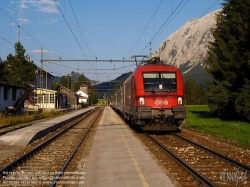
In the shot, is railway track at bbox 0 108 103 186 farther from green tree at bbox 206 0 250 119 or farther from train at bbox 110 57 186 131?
green tree at bbox 206 0 250 119

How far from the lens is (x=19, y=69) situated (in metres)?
51.8

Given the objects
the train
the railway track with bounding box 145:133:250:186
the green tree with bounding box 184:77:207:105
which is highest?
the green tree with bounding box 184:77:207:105

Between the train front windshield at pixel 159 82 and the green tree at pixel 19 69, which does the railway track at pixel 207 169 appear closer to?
the train front windshield at pixel 159 82

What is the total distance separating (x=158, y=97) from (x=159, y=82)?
2.72 ft

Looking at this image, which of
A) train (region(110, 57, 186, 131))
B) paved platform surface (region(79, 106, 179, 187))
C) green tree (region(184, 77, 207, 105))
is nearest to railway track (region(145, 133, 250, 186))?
paved platform surface (region(79, 106, 179, 187))

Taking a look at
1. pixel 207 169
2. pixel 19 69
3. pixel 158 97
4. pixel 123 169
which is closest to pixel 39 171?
pixel 123 169

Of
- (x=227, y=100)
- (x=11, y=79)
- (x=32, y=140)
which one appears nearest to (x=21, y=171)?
(x=32, y=140)

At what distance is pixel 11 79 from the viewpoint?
52000 mm

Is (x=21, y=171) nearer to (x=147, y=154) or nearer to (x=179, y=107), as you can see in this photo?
(x=147, y=154)

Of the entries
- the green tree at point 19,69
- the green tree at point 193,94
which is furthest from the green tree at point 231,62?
the green tree at point 193,94

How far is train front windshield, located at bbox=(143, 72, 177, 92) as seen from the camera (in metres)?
16.5

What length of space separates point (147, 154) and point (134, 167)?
2169 mm

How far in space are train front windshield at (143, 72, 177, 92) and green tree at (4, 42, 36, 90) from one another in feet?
126

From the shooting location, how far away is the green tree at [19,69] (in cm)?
5172
